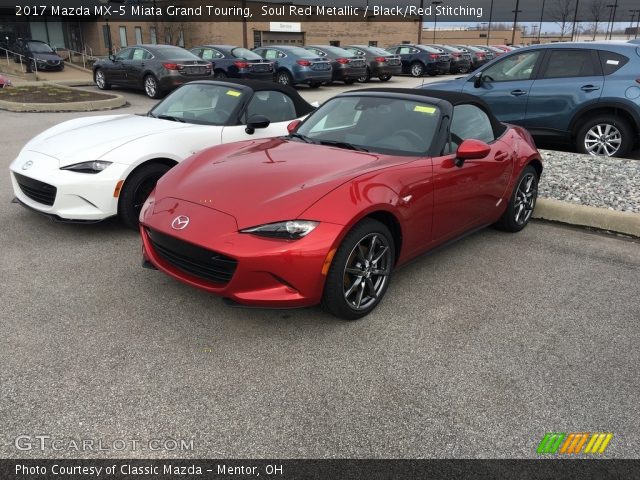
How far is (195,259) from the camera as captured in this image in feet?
11.0

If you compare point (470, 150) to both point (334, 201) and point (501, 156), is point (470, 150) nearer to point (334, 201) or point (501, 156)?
point (501, 156)

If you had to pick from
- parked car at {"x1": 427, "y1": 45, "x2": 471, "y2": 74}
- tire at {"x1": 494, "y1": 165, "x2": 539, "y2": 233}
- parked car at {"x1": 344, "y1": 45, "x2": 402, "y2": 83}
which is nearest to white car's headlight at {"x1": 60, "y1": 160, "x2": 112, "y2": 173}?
tire at {"x1": 494, "y1": 165, "x2": 539, "y2": 233}

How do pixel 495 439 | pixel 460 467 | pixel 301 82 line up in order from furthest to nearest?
pixel 301 82
pixel 495 439
pixel 460 467

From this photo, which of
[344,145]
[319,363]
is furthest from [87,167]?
[319,363]

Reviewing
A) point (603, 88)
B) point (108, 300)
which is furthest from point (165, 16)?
point (108, 300)

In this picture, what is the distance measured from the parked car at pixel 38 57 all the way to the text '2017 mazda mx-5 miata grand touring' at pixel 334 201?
25.7 metres

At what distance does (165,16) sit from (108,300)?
45767 millimetres

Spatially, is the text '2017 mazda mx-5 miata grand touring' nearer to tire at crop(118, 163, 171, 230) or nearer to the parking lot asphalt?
the parking lot asphalt

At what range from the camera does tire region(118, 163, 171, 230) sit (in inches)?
194

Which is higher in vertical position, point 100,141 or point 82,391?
point 100,141

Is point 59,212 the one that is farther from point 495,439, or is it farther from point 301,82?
point 301,82

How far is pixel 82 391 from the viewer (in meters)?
2.80

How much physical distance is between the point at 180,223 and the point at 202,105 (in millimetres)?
3151

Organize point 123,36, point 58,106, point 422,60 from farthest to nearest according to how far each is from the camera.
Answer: point 123,36 → point 422,60 → point 58,106
